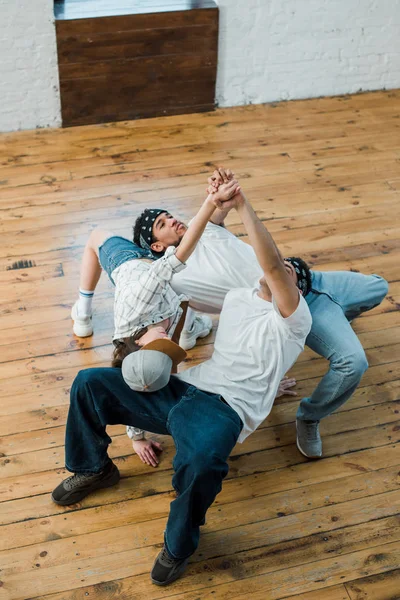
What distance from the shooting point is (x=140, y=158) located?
458 centimetres

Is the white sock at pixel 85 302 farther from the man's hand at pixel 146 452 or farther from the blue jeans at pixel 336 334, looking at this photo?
the blue jeans at pixel 336 334

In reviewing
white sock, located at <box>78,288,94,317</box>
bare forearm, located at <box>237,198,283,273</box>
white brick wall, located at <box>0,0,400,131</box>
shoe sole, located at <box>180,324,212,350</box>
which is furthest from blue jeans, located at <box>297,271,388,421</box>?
white brick wall, located at <box>0,0,400,131</box>

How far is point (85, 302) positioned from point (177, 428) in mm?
1101

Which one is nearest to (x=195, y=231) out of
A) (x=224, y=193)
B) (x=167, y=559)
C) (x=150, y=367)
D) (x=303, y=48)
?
(x=224, y=193)

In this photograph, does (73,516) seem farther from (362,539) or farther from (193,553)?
(362,539)

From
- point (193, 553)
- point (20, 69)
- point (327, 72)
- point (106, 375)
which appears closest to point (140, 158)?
point (20, 69)

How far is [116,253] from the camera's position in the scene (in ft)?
9.59

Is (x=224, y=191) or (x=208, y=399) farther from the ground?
(x=224, y=191)

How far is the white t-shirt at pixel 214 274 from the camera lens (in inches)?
114

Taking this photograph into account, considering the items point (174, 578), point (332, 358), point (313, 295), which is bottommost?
point (174, 578)

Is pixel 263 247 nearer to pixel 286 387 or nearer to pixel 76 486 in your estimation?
pixel 286 387

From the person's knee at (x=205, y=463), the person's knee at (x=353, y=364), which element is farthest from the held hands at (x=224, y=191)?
the person's knee at (x=205, y=463)

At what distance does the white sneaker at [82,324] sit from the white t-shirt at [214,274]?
1.86 feet

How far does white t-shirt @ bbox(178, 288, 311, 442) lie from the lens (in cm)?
243
